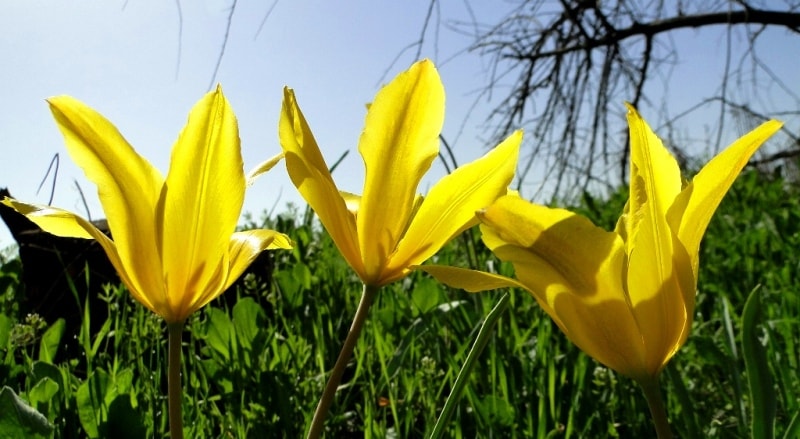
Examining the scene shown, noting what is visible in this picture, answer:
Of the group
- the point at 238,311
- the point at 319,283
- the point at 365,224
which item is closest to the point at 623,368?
the point at 365,224

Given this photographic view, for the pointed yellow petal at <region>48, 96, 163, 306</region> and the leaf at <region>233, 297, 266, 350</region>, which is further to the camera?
the leaf at <region>233, 297, 266, 350</region>

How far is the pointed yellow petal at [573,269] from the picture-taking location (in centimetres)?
59

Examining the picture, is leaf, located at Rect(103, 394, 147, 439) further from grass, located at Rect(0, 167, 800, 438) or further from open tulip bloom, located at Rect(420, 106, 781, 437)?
open tulip bloom, located at Rect(420, 106, 781, 437)

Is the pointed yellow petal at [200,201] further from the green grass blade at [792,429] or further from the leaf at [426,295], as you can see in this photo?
the leaf at [426,295]

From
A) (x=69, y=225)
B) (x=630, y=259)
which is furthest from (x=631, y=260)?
(x=69, y=225)

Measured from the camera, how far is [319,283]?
7.58 ft

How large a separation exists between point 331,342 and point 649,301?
4.37ft

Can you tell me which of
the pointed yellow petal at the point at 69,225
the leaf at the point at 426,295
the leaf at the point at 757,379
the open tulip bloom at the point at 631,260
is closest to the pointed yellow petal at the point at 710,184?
the open tulip bloom at the point at 631,260

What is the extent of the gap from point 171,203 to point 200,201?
3cm

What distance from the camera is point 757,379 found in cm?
72

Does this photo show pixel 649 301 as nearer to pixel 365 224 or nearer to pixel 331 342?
pixel 365 224

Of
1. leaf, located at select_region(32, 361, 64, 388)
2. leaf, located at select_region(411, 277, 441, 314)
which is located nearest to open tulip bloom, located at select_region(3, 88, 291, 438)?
leaf, located at select_region(32, 361, 64, 388)

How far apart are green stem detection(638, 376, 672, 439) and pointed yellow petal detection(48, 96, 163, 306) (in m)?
0.44

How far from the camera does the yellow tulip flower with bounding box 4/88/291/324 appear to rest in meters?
0.68
